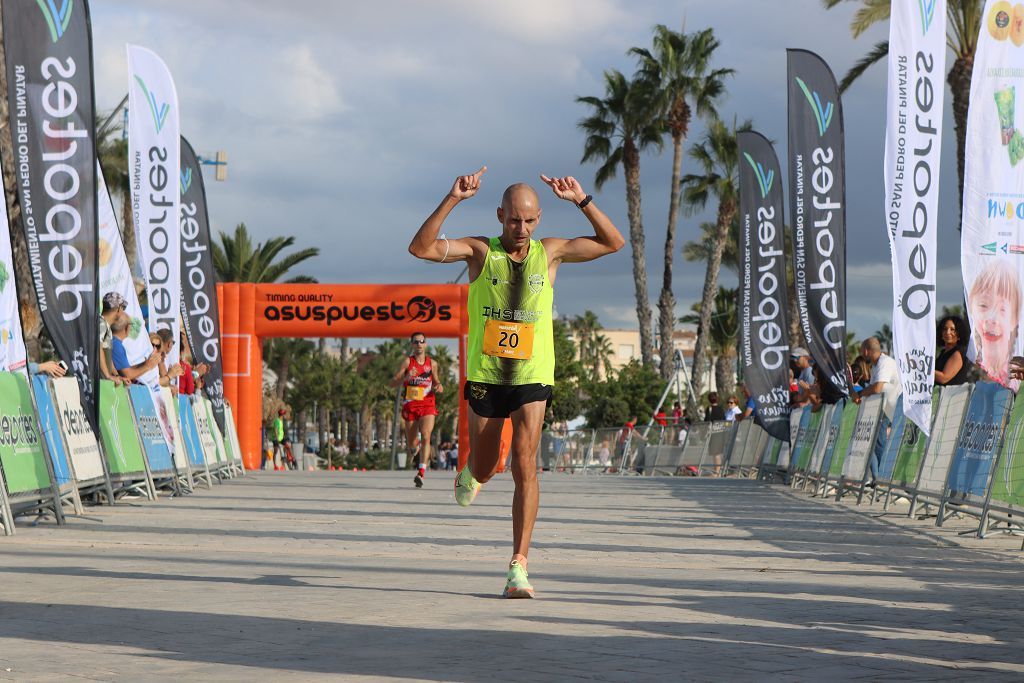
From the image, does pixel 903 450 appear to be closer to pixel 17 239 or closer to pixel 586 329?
pixel 17 239

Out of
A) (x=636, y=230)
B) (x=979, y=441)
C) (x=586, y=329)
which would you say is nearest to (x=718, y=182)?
(x=636, y=230)

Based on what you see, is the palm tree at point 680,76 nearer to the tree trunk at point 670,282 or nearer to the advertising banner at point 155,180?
the tree trunk at point 670,282

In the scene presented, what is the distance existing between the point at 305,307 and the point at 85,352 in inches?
809

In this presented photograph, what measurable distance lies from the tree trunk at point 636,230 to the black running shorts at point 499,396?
40593 mm

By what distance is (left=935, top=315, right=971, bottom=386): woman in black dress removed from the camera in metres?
13.4

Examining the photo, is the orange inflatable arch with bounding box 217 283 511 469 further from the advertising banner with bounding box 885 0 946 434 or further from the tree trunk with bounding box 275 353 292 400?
the tree trunk with bounding box 275 353 292 400

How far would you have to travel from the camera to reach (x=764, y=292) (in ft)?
69.4

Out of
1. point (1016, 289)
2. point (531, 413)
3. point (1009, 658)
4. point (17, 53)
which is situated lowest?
point (1009, 658)

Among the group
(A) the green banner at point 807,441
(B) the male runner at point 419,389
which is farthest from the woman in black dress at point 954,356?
(B) the male runner at point 419,389

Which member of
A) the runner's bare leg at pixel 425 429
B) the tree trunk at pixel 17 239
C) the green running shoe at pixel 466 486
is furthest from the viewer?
the tree trunk at pixel 17 239

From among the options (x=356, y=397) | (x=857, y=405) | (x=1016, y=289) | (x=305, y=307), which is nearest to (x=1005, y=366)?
(x=1016, y=289)

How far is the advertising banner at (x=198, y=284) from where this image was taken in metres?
22.5

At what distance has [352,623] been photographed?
557cm

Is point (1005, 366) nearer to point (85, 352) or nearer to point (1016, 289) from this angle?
point (1016, 289)
